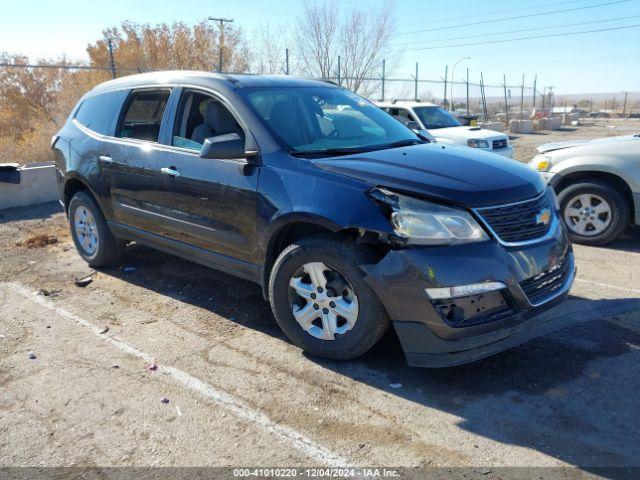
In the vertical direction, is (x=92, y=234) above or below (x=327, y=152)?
below

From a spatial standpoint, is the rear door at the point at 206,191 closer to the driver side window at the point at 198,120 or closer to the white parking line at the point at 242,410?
the driver side window at the point at 198,120

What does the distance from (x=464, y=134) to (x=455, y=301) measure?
8.66m

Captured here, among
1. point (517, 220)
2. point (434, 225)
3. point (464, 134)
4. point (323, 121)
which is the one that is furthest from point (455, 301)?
point (464, 134)

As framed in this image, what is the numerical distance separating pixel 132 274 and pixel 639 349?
15.2 ft

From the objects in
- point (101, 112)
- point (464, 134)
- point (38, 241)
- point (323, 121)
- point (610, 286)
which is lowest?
point (610, 286)

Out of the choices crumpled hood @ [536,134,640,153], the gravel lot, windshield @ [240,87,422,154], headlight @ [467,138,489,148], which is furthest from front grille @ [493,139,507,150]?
windshield @ [240,87,422,154]

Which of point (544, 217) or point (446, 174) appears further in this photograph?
point (544, 217)

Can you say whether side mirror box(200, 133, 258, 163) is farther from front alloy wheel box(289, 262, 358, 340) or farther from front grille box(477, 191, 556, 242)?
front grille box(477, 191, 556, 242)

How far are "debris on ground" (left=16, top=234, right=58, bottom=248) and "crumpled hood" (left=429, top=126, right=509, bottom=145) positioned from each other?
746 cm

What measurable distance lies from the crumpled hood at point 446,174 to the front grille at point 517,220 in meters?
0.05

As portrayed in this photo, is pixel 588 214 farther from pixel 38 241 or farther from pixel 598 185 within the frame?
pixel 38 241

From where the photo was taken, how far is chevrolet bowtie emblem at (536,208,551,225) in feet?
11.6

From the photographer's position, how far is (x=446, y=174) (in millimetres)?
3477

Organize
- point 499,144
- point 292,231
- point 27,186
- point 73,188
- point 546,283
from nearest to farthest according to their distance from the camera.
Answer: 1. point 546,283
2. point 292,231
3. point 73,188
4. point 27,186
5. point 499,144
